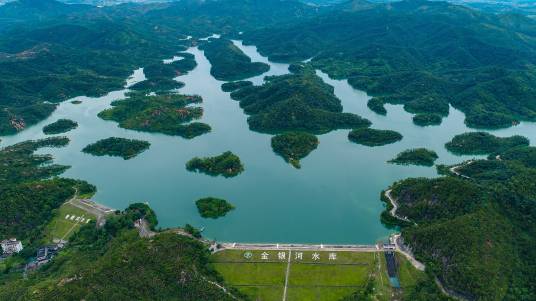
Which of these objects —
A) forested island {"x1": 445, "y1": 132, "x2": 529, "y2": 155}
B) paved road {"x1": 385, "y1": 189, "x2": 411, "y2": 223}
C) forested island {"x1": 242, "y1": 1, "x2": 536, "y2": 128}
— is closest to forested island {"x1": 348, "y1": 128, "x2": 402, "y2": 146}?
forested island {"x1": 445, "y1": 132, "x2": 529, "y2": 155}

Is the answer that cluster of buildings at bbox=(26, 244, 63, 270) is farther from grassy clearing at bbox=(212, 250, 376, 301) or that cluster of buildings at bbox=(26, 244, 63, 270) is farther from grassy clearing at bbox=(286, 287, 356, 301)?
grassy clearing at bbox=(286, 287, 356, 301)

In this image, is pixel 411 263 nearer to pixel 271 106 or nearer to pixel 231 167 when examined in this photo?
pixel 231 167

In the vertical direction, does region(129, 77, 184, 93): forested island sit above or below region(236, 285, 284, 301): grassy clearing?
below

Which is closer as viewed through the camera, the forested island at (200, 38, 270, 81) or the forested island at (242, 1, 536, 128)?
the forested island at (242, 1, 536, 128)

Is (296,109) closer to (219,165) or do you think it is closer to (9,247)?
(219,165)

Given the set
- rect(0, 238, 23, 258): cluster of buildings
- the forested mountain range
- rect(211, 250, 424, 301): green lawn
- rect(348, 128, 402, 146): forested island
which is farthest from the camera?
rect(348, 128, 402, 146): forested island

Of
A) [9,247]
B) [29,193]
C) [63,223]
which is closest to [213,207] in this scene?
[63,223]
